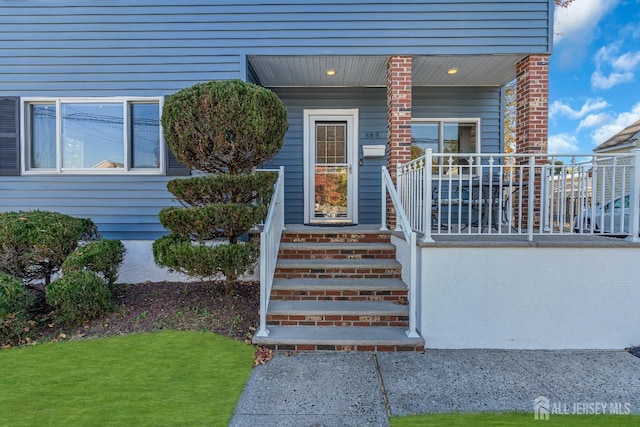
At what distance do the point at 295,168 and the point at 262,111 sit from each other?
108 inches

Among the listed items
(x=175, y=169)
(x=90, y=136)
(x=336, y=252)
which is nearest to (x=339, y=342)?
(x=336, y=252)

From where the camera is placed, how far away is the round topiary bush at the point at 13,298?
3.72m

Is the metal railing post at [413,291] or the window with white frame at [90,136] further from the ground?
the window with white frame at [90,136]

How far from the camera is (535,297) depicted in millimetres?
3777

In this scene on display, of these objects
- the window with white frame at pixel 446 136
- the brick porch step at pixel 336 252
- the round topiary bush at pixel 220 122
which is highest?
the window with white frame at pixel 446 136

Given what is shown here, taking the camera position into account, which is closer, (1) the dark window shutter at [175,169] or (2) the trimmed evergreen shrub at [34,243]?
(2) the trimmed evergreen shrub at [34,243]

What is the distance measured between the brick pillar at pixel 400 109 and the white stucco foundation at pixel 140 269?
3.40 m

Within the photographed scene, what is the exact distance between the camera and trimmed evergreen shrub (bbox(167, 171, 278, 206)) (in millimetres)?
4078

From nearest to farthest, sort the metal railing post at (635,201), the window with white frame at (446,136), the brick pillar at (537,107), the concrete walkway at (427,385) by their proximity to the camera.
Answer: the concrete walkway at (427,385) < the metal railing post at (635,201) < the brick pillar at (537,107) < the window with white frame at (446,136)

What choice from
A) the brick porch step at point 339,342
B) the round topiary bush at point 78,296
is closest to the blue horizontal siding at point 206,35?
the round topiary bush at point 78,296

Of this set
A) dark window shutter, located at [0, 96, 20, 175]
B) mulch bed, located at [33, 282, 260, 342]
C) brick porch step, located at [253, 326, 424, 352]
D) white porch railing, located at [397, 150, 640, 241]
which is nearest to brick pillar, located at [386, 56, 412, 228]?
white porch railing, located at [397, 150, 640, 241]

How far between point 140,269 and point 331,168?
3609 mm

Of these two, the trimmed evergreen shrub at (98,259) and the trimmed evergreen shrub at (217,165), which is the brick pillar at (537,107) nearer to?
the trimmed evergreen shrub at (217,165)

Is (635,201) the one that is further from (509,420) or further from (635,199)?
(509,420)
